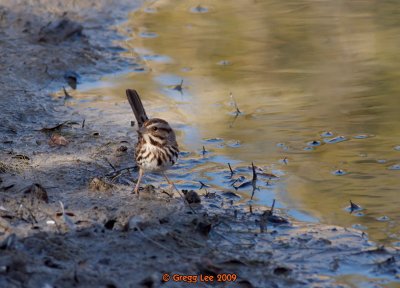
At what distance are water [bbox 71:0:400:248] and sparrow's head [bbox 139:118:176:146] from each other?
2.41 ft

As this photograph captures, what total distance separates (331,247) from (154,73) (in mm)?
5385

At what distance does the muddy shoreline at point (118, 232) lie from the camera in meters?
6.09

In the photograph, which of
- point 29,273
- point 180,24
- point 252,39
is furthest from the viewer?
point 180,24

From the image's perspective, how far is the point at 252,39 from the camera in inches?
519

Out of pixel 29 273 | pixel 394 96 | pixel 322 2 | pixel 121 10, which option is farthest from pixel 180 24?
pixel 29 273

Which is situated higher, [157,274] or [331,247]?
[157,274]

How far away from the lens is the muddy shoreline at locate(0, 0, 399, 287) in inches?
240

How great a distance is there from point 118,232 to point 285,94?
180 inches

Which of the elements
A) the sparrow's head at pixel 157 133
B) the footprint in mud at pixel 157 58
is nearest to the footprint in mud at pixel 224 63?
the footprint in mud at pixel 157 58

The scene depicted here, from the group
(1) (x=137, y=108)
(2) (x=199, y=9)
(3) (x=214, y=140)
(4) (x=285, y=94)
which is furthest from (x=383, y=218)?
(2) (x=199, y=9)

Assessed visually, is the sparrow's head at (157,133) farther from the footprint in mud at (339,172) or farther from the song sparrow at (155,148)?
the footprint in mud at (339,172)

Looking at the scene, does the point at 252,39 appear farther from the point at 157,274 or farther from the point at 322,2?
the point at 157,274

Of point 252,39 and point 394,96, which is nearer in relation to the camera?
point 394,96

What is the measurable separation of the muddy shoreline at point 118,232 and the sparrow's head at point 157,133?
45 centimetres
